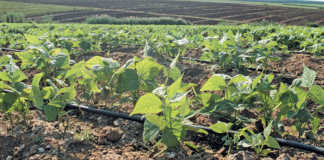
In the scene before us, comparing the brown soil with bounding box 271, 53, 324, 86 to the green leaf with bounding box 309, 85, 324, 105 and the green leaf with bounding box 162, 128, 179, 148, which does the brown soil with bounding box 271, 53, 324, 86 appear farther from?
the green leaf with bounding box 162, 128, 179, 148

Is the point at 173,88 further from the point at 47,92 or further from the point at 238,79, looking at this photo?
the point at 47,92

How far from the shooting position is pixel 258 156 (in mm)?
1321

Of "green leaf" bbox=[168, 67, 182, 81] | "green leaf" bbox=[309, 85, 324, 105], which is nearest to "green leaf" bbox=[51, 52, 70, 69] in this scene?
"green leaf" bbox=[168, 67, 182, 81]

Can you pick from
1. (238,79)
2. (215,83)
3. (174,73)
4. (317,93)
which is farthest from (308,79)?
(174,73)

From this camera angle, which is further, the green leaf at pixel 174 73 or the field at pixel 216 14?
the field at pixel 216 14

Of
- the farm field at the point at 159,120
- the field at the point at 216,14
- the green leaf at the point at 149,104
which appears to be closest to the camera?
the green leaf at the point at 149,104

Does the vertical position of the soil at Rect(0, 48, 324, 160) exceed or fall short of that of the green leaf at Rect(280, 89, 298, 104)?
A: it falls short

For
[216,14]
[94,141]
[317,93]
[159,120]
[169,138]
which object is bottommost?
[94,141]

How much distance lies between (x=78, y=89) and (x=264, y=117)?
1690 mm

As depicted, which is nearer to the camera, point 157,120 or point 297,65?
point 157,120

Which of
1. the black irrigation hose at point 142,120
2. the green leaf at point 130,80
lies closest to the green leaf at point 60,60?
the black irrigation hose at point 142,120

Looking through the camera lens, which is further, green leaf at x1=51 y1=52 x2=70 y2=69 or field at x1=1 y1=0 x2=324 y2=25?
field at x1=1 y1=0 x2=324 y2=25

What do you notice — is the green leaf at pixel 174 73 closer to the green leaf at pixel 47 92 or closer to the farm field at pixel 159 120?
the farm field at pixel 159 120

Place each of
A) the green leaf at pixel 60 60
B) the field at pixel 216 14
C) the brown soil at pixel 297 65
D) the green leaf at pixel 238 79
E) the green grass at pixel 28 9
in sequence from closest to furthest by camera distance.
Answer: the green leaf at pixel 238 79 → the green leaf at pixel 60 60 → the brown soil at pixel 297 65 → the field at pixel 216 14 → the green grass at pixel 28 9
